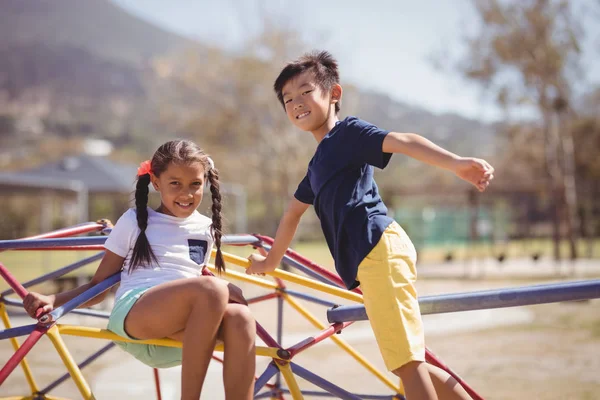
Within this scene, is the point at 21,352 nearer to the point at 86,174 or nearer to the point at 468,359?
the point at 468,359

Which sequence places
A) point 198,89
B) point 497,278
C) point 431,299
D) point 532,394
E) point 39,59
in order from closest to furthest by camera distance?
point 431,299 → point 532,394 → point 497,278 → point 198,89 → point 39,59

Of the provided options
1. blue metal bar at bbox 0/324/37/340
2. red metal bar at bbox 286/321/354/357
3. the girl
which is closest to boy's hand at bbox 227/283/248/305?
the girl

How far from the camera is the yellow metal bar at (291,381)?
2.14 metres

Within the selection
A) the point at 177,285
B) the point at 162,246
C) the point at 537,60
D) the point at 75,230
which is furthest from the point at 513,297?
the point at 537,60

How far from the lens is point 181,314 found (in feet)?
6.33

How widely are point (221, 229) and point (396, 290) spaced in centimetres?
69

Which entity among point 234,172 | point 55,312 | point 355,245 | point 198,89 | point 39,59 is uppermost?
point 39,59

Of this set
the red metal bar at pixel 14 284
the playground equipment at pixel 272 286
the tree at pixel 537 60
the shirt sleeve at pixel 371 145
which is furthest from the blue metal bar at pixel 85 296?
the tree at pixel 537 60

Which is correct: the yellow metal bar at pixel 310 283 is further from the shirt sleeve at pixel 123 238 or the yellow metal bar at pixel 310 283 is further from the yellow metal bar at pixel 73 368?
the yellow metal bar at pixel 73 368

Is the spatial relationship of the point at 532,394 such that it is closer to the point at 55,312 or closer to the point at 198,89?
the point at 55,312

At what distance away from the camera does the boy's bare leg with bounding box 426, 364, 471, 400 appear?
6.64 feet

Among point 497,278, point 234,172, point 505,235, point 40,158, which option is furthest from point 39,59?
point 497,278

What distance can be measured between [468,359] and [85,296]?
3.90 m

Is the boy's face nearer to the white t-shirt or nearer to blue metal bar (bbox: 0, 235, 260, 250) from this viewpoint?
the white t-shirt
